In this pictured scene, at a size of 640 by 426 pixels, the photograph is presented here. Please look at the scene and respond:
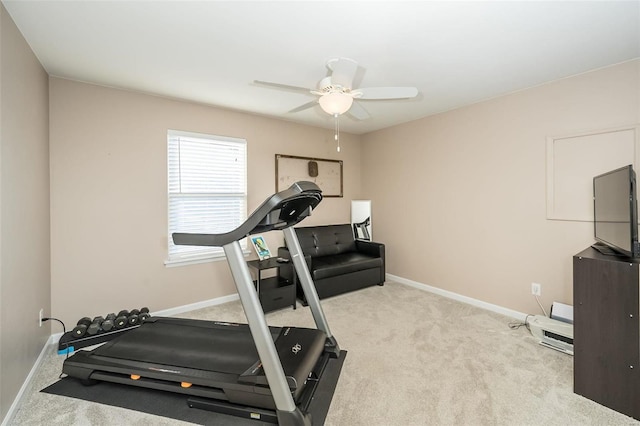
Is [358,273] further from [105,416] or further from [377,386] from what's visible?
[105,416]

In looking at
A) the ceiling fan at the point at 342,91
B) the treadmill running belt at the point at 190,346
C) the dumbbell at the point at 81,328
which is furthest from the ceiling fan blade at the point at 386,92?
the dumbbell at the point at 81,328

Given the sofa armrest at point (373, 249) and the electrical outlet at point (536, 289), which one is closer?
the electrical outlet at point (536, 289)

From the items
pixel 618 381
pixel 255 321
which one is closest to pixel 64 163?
pixel 255 321

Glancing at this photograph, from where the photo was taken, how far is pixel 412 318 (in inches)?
121

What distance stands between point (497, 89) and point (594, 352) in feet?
8.02

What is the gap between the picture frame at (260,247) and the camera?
3721mm

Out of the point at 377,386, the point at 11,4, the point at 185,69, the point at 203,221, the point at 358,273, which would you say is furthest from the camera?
the point at 358,273

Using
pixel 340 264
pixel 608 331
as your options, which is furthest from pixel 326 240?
pixel 608 331

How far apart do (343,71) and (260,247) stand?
2.49 m

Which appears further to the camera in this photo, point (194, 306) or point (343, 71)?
point (194, 306)

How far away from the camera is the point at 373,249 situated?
4223 mm

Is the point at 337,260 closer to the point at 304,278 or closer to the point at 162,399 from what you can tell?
the point at 304,278

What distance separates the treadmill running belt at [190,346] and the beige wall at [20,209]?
489mm

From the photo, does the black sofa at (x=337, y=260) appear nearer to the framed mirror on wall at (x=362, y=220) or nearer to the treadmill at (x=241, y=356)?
the framed mirror on wall at (x=362, y=220)
